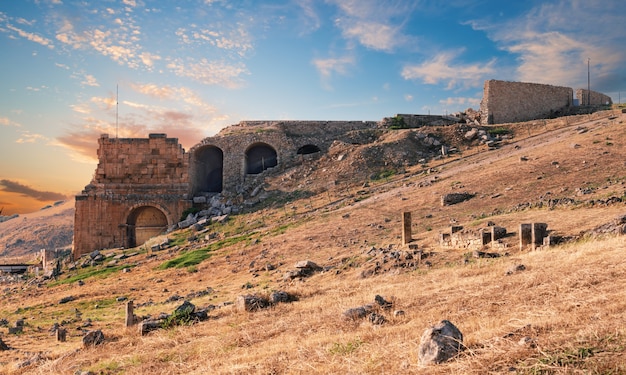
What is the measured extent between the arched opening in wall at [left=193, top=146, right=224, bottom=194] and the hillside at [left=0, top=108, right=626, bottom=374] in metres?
6.98

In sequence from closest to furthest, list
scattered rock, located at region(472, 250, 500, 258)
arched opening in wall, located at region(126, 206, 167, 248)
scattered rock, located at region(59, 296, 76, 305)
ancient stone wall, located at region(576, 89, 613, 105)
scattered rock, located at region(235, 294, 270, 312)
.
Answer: scattered rock, located at region(235, 294, 270, 312)
scattered rock, located at region(472, 250, 500, 258)
scattered rock, located at region(59, 296, 76, 305)
arched opening in wall, located at region(126, 206, 167, 248)
ancient stone wall, located at region(576, 89, 613, 105)

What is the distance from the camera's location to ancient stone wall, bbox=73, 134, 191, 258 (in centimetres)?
2870

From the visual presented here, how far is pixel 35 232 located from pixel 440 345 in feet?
211

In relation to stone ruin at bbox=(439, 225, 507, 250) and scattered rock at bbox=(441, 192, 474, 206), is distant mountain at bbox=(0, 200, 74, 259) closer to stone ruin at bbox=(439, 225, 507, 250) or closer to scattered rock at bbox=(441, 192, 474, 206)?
scattered rock at bbox=(441, 192, 474, 206)

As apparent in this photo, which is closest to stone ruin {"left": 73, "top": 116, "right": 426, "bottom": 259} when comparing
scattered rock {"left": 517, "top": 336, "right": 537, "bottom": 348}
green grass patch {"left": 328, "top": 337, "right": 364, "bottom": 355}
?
green grass patch {"left": 328, "top": 337, "right": 364, "bottom": 355}

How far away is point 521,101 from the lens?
35.6 metres

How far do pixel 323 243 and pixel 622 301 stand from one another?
12.6m

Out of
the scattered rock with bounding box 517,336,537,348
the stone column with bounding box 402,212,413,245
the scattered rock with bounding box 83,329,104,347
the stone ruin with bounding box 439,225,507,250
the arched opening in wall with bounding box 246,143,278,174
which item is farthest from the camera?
the arched opening in wall with bounding box 246,143,278,174

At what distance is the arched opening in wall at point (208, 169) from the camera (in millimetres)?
32503

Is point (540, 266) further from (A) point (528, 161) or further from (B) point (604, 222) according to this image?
(A) point (528, 161)

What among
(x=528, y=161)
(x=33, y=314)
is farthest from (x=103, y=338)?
(x=528, y=161)

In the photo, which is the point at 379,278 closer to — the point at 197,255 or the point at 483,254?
the point at 483,254

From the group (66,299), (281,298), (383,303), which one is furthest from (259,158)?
(383,303)

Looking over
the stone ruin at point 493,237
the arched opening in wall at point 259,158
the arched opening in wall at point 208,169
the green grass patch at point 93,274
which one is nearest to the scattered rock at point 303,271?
the stone ruin at point 493,237
